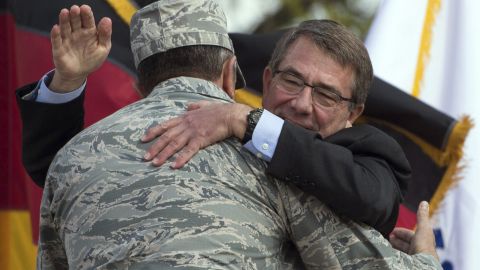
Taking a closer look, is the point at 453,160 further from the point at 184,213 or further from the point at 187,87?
the point at 184,213

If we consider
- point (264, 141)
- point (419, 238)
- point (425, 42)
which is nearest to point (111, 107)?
point (425, 42)

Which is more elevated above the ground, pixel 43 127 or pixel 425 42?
pixel 43 127

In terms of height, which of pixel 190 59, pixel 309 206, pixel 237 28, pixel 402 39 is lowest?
pixel 237 28

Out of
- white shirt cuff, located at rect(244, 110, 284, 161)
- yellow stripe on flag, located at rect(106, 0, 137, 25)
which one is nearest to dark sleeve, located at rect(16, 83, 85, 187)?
white shirt cuff, located at rect(244, 110, 284, 161)

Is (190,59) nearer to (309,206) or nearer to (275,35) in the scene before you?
(309,206)

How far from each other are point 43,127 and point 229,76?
608mm

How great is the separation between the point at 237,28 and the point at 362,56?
28.4 ft

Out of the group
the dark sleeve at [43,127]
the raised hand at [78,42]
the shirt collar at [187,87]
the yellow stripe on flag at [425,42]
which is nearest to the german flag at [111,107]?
the yellow stripe on flag at [425,42]

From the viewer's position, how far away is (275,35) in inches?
199

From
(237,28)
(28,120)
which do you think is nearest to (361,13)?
(237,28)

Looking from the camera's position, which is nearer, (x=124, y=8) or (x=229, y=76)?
(x=229, y=76)

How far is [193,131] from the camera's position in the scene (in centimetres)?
273

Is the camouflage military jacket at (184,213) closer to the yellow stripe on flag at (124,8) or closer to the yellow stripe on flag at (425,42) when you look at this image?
the yellow stripe on flag at (124,8)

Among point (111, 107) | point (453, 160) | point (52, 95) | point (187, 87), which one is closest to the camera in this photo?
point (187, 87)
